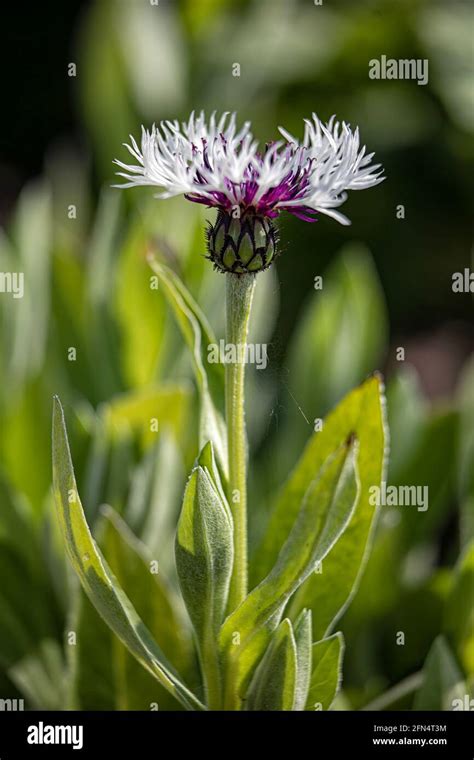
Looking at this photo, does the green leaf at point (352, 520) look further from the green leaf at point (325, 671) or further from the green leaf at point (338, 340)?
the green leaf at point (338, 340)

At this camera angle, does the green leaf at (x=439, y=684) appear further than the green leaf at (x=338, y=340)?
No

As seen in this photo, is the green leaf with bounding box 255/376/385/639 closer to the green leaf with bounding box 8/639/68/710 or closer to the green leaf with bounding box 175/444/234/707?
the green leaf with bounding box 175/444/234/707

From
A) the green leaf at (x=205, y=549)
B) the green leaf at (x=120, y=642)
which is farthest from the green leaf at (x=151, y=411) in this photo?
the green leaf at (x=205, y=549)

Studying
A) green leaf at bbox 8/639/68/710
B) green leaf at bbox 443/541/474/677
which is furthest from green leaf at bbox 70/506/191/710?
green leaf at bbox 443/541/474/677

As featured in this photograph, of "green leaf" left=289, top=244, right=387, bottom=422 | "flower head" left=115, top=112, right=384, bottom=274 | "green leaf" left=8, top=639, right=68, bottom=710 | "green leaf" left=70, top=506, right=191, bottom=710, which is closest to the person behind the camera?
"flower head" left=115, top=112, right=384, bottom=274

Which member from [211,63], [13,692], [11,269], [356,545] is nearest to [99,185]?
[211,63]

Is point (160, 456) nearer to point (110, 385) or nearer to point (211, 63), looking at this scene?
point (110, 385)

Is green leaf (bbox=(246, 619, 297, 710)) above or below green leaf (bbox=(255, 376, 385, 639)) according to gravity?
below
